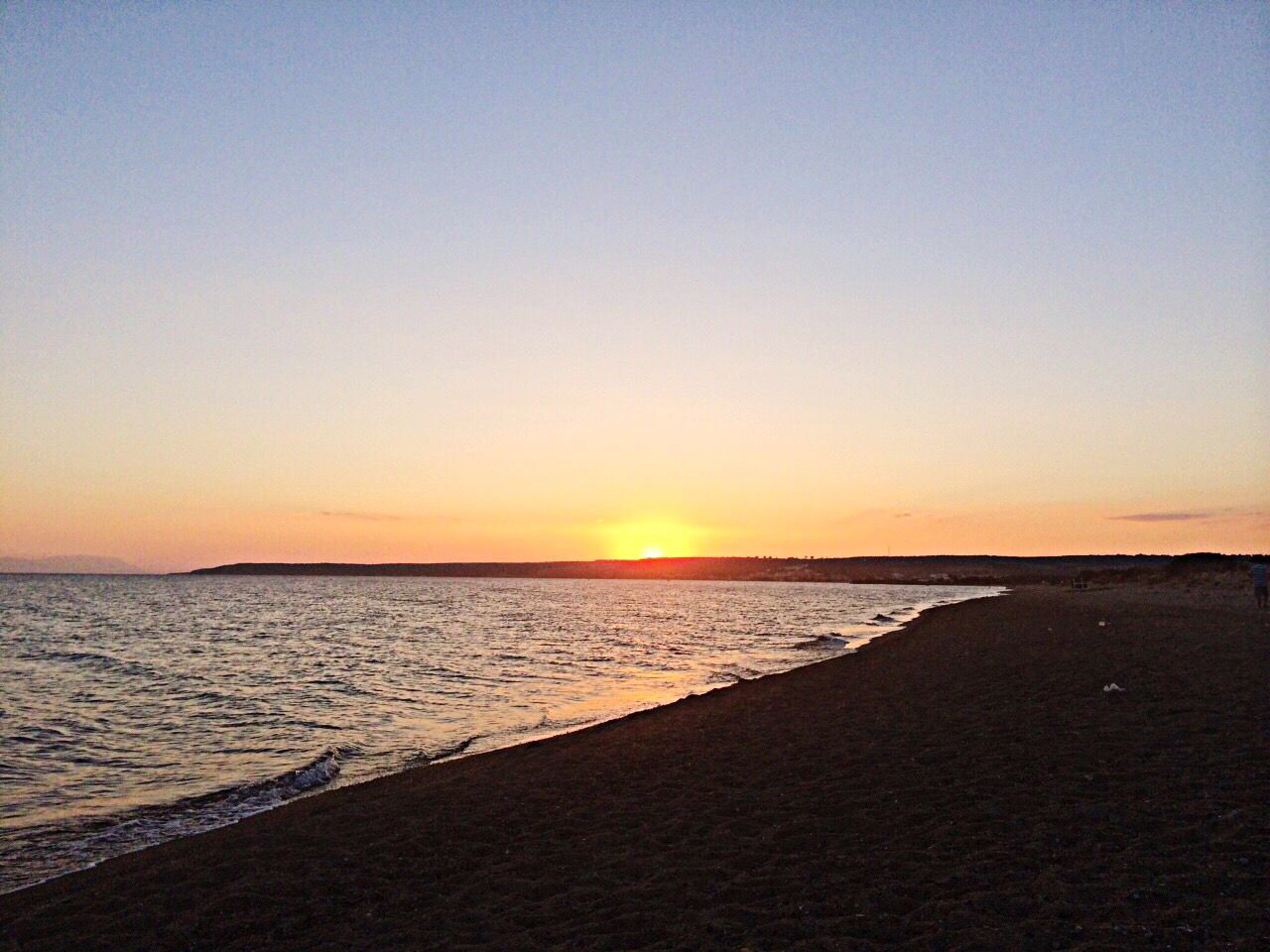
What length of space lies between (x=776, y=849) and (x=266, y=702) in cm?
1983

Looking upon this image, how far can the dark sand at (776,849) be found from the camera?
7.12 metres

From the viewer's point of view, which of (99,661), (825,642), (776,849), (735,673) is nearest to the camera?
(776,849)

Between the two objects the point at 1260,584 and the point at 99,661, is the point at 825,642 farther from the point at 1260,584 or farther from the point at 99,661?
the point at 99,661

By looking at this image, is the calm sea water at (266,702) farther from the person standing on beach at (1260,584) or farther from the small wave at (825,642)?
the person standing on beach at (1260,584)

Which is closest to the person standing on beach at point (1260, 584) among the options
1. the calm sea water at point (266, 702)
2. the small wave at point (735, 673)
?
the calm sea water at point (266, 702)

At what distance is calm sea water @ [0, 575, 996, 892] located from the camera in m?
14.1

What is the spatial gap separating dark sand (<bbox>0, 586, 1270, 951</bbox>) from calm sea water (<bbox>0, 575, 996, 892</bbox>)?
222 cm

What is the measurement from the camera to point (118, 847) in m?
11.8

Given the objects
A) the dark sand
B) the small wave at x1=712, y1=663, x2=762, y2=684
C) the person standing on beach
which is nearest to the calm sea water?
the small wave at x1=712, y1=663, x2=762, y2=684

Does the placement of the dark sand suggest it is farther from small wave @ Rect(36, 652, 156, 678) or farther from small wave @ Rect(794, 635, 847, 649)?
small wave @ Rect(36, 652, 156, 678)

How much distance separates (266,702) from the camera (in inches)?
960

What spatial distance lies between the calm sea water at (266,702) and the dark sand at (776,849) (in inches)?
87.6

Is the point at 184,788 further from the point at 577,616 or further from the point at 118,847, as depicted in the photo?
the point at 577,616

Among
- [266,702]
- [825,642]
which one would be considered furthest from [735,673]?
[266,702]
